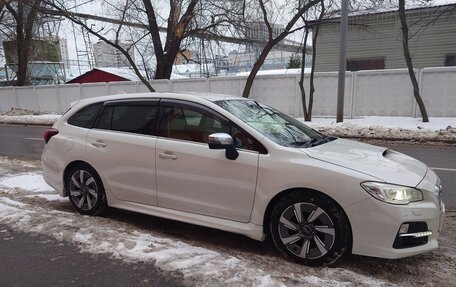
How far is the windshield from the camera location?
169 inches

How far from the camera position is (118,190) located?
499 centimetres

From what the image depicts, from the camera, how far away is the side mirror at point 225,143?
13.3ft

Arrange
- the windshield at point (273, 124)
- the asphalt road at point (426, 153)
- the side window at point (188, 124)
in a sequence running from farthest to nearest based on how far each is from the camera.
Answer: the asphalt road at point (426, 153), the side window at point (188, 124), the windshield at point (273, 124)

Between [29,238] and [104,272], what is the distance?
4.29ft

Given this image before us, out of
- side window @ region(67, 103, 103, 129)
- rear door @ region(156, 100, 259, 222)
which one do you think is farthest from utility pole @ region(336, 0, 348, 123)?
A: rear door @ region(156, 100, 259, 222)

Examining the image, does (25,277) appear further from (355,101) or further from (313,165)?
A: (355,101)

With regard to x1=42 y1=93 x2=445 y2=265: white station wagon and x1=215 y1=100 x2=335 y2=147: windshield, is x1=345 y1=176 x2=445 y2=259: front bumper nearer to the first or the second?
x1=42 y1=93 x2=445 y2=265: white station wagon

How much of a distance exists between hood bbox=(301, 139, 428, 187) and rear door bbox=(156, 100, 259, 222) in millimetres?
695

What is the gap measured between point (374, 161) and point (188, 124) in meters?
1.93

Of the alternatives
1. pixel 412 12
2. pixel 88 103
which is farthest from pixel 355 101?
pixel 88 103

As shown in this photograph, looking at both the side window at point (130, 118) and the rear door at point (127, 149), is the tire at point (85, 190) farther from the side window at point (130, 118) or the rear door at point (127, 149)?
the side window at point (130, 118)

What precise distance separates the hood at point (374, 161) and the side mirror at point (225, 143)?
682 mm

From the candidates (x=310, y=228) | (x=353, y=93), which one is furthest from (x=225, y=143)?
(x=353, y=93)

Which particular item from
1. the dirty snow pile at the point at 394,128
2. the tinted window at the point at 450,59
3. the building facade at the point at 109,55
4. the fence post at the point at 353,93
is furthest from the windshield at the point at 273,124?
the tinted window at the point at 450,59
